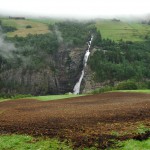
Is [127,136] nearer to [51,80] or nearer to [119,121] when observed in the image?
[119,121]

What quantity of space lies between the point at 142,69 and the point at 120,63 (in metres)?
16.1

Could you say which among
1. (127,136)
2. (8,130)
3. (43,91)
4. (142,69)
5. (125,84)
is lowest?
(43,91)

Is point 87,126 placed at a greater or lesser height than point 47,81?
greater

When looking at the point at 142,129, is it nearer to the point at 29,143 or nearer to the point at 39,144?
the point at 39,144

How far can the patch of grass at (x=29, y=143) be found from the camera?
1938 centimetres

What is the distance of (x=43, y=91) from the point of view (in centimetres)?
18688

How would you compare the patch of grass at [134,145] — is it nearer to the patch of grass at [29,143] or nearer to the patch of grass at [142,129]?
the patch of grass at [142,129]

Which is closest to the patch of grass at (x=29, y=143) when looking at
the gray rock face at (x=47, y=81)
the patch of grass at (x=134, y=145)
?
the patch of grass at (x=134, y=145)

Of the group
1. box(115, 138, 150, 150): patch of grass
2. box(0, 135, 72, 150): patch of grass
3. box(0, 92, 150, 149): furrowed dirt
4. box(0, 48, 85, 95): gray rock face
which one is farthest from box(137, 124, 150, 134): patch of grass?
box(0, 48, 85, 95): gray rock face

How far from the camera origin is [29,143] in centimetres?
2059

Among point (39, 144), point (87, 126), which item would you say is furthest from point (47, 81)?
point (39, 144)

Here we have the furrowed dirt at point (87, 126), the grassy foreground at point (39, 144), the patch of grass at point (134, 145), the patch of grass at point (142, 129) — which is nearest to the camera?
the patch of grass at point (134, 145)

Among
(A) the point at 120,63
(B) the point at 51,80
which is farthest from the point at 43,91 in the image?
(A) the point at 120,63

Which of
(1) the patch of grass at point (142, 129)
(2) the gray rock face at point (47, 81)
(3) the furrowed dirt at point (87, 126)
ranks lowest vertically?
(2) the gray rock face at point (47, 81)
